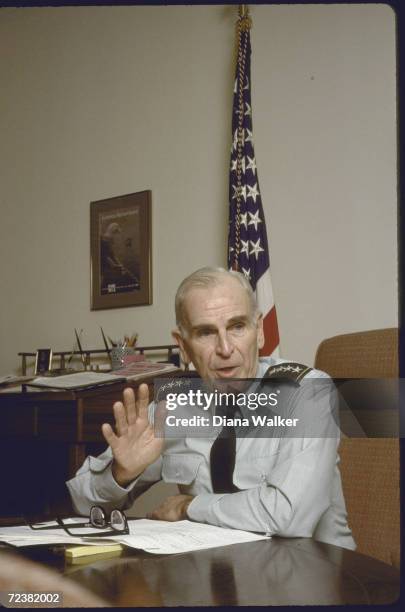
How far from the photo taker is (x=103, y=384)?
199 cm

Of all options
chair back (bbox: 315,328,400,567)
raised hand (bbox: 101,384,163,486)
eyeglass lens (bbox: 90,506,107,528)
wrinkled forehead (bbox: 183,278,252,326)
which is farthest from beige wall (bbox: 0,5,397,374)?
eyeglass lens (bbox: 90,506,107,528)

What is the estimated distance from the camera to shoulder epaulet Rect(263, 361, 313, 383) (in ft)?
3.01

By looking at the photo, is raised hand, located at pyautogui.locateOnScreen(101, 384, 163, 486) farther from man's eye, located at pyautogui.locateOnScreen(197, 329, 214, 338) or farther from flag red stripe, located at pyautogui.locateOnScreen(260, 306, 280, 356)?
flag red stripe, located at pyautogui.locateOnScreen(260, 306, 280, 356)

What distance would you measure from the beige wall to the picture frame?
0.13 ft

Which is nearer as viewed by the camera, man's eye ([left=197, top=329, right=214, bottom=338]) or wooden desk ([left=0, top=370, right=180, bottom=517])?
man's eye ([left=197, top=329, right=214, bottom=338])

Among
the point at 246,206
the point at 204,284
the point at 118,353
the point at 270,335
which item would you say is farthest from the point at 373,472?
the point at 118,353

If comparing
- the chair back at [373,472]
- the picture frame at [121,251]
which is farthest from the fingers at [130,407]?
the picture frame at [121,251]

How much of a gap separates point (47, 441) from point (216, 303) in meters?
1.19

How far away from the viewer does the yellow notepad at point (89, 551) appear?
2.10 ft

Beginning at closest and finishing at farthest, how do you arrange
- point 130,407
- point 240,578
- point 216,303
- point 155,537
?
point 240,578, point 155,537, point 130,407, point 216,303

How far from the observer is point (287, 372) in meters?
0.95

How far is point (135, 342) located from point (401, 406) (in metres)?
1.77

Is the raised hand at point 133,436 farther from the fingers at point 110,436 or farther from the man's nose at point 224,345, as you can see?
the man's nose at point 224,345

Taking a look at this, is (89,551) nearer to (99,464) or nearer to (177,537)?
(177,537)
